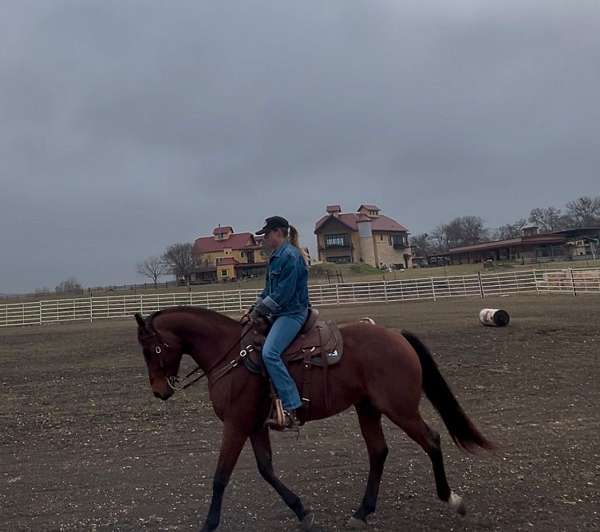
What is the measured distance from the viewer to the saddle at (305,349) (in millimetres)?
4293

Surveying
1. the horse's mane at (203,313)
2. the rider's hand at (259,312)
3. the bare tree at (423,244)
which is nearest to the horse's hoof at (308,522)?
the rider's hand at (259,312)

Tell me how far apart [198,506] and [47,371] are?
1018 cm

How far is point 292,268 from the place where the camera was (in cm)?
428

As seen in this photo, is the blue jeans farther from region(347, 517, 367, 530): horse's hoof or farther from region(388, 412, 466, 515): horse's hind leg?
region(347, 517, 367, 530): horse's hoof

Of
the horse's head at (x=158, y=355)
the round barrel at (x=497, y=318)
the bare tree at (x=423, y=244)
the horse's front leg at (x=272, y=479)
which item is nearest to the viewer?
the horse's front leg at (x=272, y=479)

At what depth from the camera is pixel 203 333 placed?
4.60 m

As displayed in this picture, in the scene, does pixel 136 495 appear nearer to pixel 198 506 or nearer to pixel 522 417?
pixel 198 506

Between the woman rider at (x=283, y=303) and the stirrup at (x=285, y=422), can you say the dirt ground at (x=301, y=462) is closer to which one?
the stirrup at (x=285, y=422)

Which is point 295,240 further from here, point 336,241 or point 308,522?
point 336,241

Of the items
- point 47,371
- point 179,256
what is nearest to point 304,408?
point 47,371

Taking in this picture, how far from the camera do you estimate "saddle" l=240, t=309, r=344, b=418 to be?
429cm

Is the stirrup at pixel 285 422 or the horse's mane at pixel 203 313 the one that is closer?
the stirrup at pixel 285 422

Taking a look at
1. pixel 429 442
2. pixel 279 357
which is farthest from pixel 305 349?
pixel 429 442

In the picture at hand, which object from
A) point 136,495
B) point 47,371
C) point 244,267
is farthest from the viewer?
point 244,267
